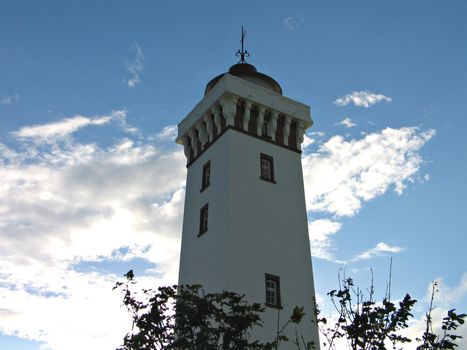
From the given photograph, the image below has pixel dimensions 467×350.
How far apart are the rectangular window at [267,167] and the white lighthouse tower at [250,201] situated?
0.17 feet

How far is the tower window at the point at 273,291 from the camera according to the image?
21.6 meters

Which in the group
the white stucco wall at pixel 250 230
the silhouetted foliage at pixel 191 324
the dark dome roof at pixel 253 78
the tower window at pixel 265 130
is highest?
the dark dome roof at pixel 253 78

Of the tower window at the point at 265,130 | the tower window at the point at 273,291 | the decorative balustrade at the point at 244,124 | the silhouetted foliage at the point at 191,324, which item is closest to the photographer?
the silhouetted foliage at the point at 191,324

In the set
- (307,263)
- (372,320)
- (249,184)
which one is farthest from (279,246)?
(372,320)

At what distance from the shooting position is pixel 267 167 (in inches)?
1013

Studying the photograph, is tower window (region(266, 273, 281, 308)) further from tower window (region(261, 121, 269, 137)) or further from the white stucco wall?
tower window (region(261, 121, 269, 137))

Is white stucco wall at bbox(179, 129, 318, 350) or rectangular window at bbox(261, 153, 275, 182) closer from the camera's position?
white stucco wall at bbox(179, 129, 318, 350)

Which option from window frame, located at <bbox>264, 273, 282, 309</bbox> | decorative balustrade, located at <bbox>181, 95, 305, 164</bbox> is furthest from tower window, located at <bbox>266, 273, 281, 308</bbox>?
decorative balustrade, located at <bbox>181, 95, 305, 164</bbox>

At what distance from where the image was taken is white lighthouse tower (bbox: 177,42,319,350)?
71.5ft

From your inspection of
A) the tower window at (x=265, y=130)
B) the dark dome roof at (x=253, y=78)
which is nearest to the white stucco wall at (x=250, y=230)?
the tower window at (x=265, y=130)

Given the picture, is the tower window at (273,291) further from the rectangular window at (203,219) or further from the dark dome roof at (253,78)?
the dark dome roof at (253,78)

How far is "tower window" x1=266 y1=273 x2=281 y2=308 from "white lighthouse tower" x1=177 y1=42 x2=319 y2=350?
0.04 m

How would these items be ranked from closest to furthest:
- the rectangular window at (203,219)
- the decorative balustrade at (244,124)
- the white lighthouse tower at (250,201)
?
the white lighthouse tower at (250,201)
the rectangular window at (203,219)
the decorative balustrade at (244,124)

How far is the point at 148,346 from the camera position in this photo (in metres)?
15.3
